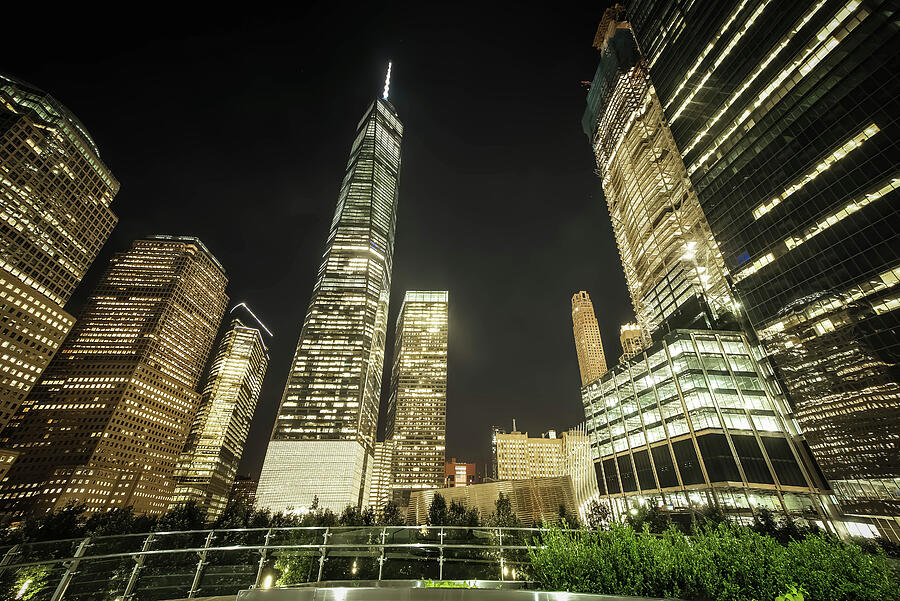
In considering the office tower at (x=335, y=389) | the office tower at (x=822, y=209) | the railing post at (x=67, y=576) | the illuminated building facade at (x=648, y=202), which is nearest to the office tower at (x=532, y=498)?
the illuminated building facade at (x=648, y=202)

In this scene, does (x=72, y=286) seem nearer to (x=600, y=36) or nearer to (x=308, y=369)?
(x=308, y=369)

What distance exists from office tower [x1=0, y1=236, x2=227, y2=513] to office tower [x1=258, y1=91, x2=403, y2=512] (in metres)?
50.3

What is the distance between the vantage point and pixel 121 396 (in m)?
139

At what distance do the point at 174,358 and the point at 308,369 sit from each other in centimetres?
6665

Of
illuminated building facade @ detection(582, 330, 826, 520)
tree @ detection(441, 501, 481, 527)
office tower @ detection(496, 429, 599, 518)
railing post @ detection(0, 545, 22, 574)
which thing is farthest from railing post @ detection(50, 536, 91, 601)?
office tower @ detection(496, 429, 599, 518)

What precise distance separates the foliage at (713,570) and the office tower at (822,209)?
159ft

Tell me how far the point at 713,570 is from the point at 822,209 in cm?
5915

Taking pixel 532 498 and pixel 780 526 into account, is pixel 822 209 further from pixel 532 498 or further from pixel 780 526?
pixel 532 498

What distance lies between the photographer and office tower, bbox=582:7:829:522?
51594 mm

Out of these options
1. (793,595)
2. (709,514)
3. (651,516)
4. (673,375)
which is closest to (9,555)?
(793,595)

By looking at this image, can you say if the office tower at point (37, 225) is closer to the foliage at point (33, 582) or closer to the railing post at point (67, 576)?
the foliage at point (33, 582)

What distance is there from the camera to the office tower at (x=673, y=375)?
51594mm

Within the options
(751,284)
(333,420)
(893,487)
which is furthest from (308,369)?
(893,487)

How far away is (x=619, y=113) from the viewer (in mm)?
101000
